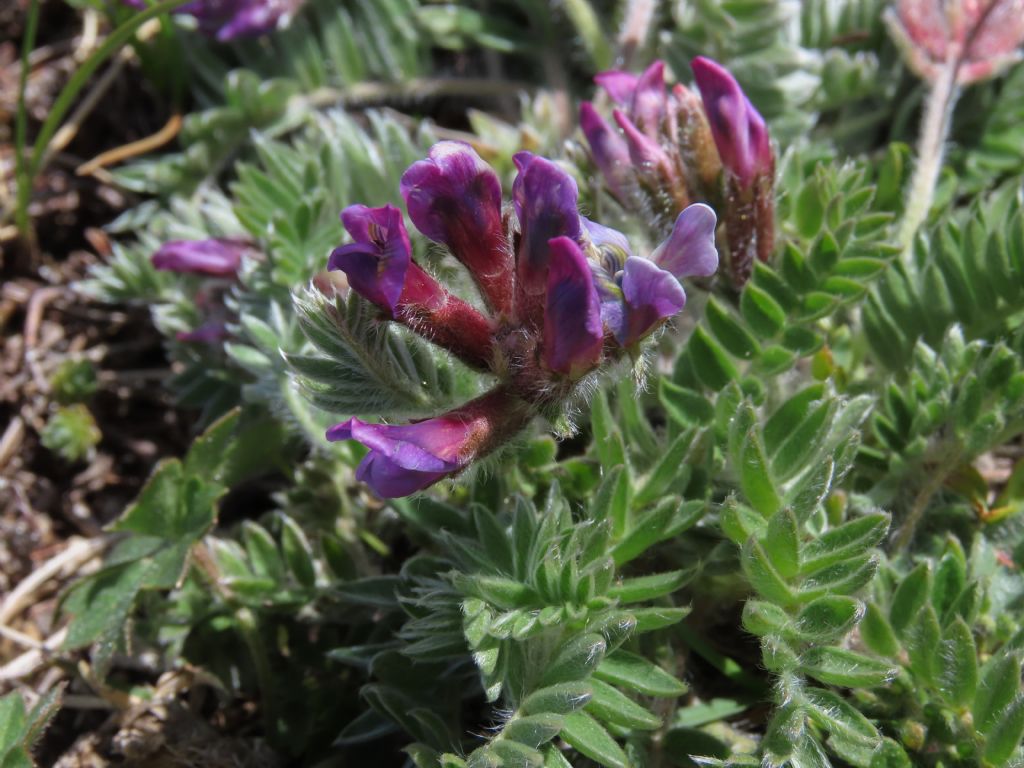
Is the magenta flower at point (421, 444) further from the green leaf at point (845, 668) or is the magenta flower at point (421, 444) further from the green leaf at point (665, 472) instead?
the green leaf at point (845, 668)

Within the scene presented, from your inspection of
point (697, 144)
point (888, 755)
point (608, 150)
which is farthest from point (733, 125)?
point (888, 755)

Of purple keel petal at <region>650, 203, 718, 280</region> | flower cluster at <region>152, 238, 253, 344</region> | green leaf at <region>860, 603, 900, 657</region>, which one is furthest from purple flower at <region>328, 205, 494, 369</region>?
flower cluster at <region>152, 238, 253, 344</region>

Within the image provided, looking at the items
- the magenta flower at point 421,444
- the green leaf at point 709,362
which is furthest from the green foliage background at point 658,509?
the magenta flower at point 421,444

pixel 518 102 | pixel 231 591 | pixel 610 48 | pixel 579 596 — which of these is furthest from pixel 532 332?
pixel 518 102

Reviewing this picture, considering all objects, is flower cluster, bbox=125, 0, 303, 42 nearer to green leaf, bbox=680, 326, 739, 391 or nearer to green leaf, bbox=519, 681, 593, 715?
green leaf, bbox=680, 326, 739, 391

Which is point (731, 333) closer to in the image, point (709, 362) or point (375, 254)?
point (709, 362)

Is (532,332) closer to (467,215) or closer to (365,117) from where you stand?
(467,215)
